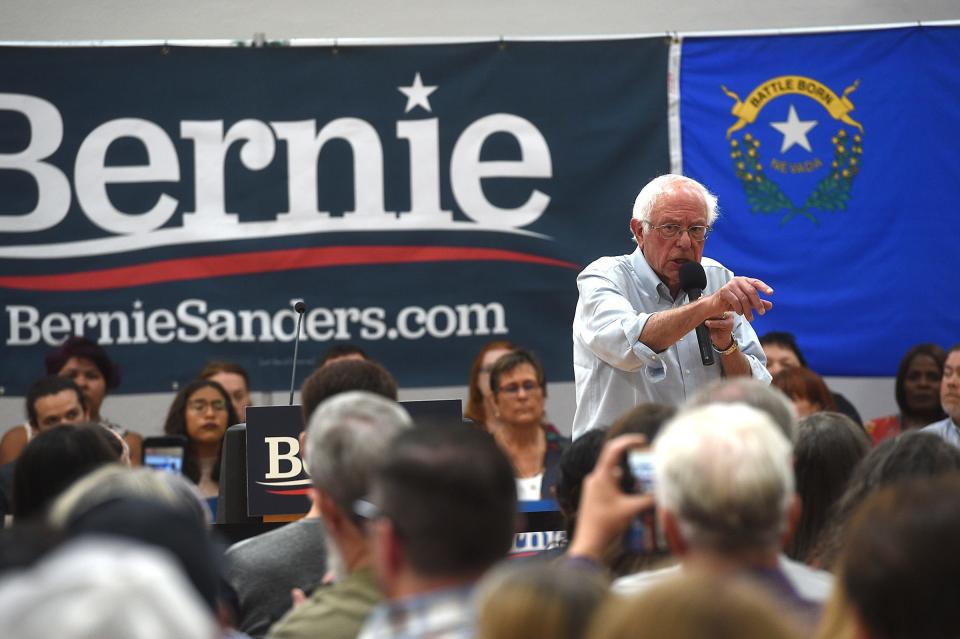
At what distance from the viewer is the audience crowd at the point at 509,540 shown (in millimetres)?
1104

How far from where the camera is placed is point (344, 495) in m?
2.12

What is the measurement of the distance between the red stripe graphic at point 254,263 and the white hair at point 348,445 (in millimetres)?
A: 4203

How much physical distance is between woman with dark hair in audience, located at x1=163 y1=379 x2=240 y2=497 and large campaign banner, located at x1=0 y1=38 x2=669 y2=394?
0.64 metres

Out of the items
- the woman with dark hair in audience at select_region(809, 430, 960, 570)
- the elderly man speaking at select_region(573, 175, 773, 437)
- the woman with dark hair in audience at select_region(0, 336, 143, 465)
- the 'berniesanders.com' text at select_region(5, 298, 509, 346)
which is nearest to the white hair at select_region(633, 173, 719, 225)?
the elderly man speaking at select_region(573, 175, 773, 437)

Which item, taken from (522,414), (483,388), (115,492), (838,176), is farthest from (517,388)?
(115,492)

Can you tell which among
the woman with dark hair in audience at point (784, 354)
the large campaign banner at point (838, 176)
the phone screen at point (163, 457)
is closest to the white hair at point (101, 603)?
the phone screen at point (163, 457)

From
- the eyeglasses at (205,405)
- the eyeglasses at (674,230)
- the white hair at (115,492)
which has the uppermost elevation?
the eyeglasses at (674,230)

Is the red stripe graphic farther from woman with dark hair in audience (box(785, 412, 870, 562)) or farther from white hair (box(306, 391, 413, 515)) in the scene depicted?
white hair (box(306, 391, 413, 515))

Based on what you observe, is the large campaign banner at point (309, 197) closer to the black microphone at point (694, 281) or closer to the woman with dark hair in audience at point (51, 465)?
the black microphone at point (694, 281)

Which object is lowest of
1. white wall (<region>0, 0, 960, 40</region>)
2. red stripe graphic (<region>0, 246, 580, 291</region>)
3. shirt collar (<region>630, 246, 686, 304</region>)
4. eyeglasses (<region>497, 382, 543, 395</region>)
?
eyeglasses (<region>497, 382, 543, 395</region>)

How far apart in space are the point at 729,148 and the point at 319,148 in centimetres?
196

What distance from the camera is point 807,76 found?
653 cm

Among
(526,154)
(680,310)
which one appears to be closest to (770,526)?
(680,310)

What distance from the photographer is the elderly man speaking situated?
3678mm
